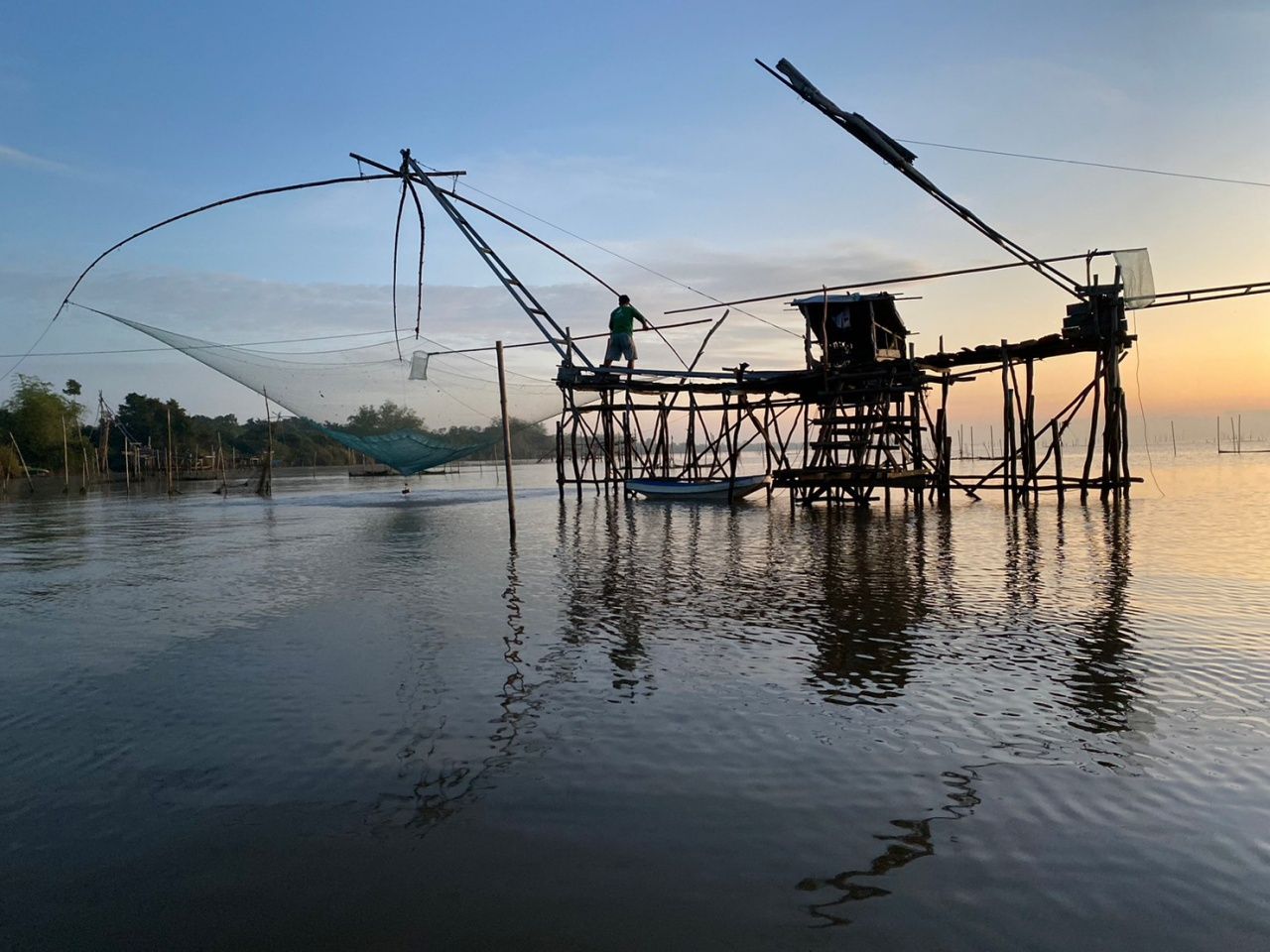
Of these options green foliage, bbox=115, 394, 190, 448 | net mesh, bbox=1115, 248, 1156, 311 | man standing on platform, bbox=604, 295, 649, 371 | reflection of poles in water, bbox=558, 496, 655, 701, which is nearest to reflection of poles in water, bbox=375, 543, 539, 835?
reflection of poles in water, bbox=558, 496, 655, 701

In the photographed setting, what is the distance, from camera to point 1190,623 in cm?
650

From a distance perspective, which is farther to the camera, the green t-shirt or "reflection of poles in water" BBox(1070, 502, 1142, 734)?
the green t-shirt

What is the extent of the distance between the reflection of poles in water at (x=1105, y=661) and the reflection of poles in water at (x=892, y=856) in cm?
120

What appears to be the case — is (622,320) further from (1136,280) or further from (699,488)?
(1136,280)

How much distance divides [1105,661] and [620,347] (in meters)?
13.7

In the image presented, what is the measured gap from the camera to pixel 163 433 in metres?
63.1

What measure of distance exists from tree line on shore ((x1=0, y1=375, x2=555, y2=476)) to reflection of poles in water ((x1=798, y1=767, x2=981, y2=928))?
20976mm

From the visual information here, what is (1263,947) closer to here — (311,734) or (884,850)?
(884,850)

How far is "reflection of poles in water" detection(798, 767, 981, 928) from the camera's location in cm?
271

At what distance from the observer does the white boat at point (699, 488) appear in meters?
22.5

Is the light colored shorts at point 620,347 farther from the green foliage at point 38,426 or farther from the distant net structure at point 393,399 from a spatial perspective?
the green foliage at point 38,426

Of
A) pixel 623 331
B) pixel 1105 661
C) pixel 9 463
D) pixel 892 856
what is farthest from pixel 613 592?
pixel 9 463

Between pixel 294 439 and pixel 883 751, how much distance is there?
77.4 meters

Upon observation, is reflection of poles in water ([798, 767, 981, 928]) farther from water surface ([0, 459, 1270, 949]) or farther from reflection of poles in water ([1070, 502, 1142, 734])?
reflection of poles in water ([1070, 502, 1142, 734])
